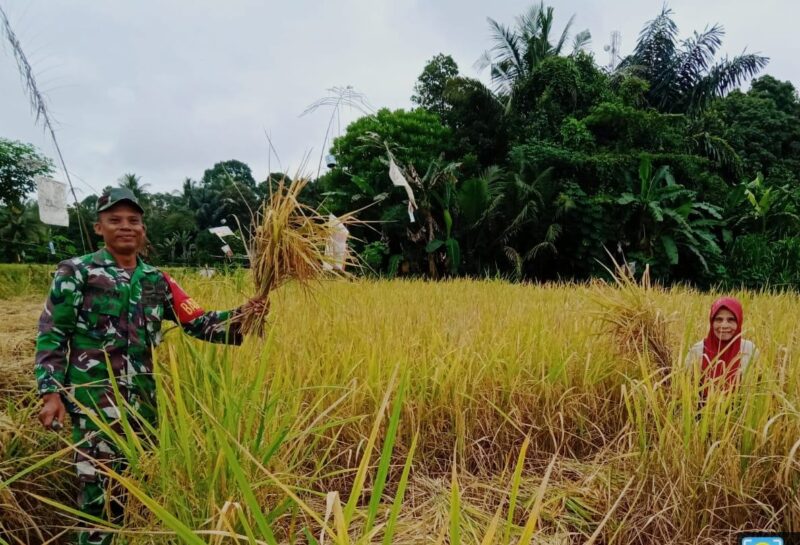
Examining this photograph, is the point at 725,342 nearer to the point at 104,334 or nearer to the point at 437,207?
the point at 104,334

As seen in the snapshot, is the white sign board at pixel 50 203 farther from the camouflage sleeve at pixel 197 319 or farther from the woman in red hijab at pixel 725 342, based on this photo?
the woman in red hijab at pixel 725 342

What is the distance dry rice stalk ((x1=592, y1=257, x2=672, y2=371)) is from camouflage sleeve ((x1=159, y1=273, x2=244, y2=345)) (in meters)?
1.40

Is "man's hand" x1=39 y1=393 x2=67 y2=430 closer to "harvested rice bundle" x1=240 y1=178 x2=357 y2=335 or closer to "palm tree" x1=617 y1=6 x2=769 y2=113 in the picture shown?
"harvested rice bundle" x1=240 y1=178 x2=357 y2=335

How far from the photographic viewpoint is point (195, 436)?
1.15 m

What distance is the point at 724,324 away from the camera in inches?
67.1

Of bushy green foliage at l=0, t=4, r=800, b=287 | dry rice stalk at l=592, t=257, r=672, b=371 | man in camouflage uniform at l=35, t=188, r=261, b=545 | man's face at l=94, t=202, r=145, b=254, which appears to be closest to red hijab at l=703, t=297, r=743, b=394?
dry rice stalk at l=592, t=257, r=672, b=371

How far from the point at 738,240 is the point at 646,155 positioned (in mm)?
2521

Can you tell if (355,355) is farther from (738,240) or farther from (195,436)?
(738,240)

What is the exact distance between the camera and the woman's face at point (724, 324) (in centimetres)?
170

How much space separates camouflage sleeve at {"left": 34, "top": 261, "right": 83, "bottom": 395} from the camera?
1.29 metres

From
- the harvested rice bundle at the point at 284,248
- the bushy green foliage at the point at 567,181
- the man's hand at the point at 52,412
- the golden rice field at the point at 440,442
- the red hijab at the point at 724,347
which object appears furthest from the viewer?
the bushy green foliage at the point at 567,181

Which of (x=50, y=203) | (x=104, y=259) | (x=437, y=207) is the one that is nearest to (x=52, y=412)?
(x=104, y=259)

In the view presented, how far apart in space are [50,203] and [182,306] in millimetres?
2346

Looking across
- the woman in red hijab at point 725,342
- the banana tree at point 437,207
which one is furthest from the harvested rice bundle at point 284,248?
the banana tree at point 437,207
